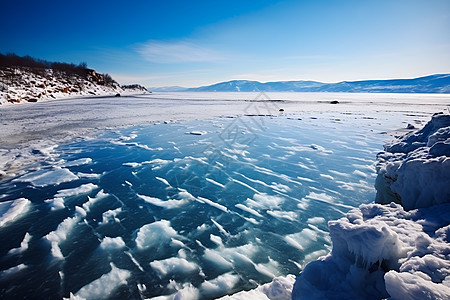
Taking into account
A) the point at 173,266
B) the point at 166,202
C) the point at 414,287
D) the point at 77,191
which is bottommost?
the point at 173,266

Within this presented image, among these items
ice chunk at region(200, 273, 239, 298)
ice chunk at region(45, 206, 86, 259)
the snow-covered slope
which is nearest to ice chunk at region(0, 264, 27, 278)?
ice chunk at region(45, 206, 86, 259)

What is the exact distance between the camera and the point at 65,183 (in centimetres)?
564

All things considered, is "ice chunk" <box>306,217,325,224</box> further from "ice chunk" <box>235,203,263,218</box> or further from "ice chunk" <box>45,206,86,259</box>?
"ice chunk" <box>45,206,86,259</box>

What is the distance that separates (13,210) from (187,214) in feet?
11.2

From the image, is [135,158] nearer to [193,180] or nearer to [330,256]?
[193,180]

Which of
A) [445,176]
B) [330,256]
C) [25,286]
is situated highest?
[445,176]

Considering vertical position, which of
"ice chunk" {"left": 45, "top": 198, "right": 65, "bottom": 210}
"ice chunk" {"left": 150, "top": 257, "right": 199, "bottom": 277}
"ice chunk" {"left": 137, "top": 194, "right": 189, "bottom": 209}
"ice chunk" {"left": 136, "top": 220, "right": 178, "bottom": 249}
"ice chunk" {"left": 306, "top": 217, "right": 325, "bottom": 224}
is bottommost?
"ice chunk" {"left": 306, "top": 217, "right": 325, "bottom": 224}

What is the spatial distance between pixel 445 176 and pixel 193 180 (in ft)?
16.8

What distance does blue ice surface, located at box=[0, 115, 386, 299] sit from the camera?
2898 millimetres

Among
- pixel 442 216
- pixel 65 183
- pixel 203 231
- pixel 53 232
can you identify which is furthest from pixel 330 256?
pixel 65 183

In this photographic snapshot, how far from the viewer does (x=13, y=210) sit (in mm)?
4148

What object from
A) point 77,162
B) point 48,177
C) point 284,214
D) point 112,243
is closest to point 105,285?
point 112,243

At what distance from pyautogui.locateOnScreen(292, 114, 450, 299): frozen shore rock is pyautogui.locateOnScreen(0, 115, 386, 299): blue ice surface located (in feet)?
3.46

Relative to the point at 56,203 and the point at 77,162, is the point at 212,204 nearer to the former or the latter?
the point at 56,203
